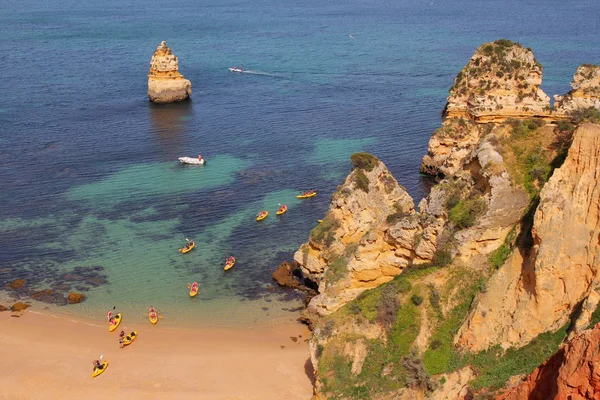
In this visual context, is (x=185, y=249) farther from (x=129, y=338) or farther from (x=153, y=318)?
(x=129, y=338)

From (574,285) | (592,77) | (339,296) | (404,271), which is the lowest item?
(339,296)

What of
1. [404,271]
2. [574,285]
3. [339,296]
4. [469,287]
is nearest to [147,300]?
[339,296]

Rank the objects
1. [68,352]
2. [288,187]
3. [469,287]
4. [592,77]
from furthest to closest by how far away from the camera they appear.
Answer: [288,187]
[592,77]
[68,352]
[469,287]

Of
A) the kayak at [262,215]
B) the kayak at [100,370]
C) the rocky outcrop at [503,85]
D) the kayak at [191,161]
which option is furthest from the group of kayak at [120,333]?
the rocky outcrop at [503,85]

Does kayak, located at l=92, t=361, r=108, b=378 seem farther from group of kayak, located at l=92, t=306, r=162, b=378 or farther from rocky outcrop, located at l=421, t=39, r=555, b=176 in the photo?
rocky outcrop, located at l=421, t=39, r=555, b=176

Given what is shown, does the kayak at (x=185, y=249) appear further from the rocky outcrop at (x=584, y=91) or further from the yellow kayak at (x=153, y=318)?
the rocky outcrop at (x=584, y=91)

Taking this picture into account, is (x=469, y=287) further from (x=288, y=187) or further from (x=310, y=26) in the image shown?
(x=310, y=26)
